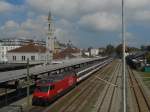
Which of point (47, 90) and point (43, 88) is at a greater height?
point (43, 88)

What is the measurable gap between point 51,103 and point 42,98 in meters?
2.07

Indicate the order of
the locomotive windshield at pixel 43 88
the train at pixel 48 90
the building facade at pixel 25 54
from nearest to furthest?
the train at pixel 48 90 < the locomotive windshield at pixel 43 88 < the building facade at pixel 25 54

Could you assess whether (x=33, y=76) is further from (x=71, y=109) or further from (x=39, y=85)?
(x=71, y=109)

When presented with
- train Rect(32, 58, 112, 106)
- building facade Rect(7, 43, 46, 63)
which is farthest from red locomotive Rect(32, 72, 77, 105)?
building facade Rect(7, 43, 46, 63)

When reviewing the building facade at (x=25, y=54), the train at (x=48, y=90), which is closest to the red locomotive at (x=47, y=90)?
the train at (x=48, y=90)

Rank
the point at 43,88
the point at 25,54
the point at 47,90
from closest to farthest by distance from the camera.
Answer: the point at 47,90 → the point at 43,88 → the point at 25,54

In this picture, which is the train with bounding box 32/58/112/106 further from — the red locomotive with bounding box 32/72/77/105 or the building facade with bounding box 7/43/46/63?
the building facade with bounding box 7/43/46/63

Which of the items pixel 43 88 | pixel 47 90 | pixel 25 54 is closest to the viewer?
pixel 47 90

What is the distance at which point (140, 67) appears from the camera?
108 metres

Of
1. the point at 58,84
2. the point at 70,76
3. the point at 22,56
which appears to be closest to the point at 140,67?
the point at 22,56

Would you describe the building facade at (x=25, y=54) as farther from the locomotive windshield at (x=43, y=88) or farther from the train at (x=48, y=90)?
the locomotive windshield at (x=43, y=88)

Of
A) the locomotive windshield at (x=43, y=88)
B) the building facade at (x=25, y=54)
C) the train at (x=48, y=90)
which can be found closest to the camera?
the train at (x=48, y=90)

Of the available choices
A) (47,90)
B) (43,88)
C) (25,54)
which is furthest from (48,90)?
(25,54)

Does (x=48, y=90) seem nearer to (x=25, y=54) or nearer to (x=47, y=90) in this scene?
(x=47, y=90)
